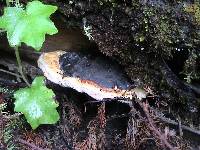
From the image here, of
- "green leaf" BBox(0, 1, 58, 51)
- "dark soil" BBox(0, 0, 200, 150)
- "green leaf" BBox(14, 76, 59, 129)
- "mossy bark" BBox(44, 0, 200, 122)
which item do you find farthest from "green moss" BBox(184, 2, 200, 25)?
"green leaf" BBox(14, 76, 59, 129)

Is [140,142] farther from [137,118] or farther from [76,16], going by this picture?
[76,16]

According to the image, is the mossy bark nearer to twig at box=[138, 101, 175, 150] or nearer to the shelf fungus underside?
the shelf fungus underside

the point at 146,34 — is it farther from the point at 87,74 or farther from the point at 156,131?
the point at 156,131

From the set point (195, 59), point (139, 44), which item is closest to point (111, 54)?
point (139, 44)

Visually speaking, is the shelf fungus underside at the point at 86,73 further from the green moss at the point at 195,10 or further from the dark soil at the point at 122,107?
the green moss at the point at 195,10

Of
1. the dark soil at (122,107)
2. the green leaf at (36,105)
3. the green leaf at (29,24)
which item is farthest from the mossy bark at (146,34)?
the green leaf at (36,105)

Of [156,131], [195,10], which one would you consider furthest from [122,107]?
[195,10]
